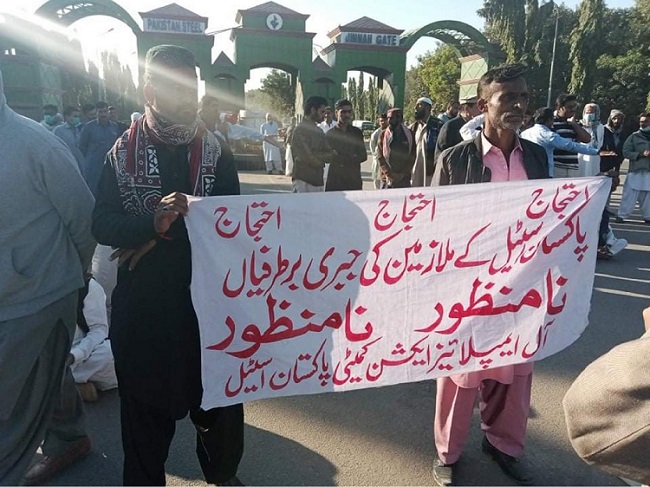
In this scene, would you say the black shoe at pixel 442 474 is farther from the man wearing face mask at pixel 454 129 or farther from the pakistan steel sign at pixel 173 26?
the pakistan steel sign at pixel 173 26

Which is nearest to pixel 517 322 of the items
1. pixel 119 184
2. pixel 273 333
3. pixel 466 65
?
pixel 273 333

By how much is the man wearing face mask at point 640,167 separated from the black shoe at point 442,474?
23.6 feet

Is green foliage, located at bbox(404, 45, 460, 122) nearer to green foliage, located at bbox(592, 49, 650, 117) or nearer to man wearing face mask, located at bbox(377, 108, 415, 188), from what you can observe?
green foliage, located at bbox(592, 49, 650, 117)

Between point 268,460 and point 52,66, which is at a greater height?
point 52,66

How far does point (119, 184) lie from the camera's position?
6.03 feet

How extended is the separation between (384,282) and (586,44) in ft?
127

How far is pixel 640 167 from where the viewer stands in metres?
7.92

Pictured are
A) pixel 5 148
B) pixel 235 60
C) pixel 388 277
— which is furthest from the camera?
pixel 235 60

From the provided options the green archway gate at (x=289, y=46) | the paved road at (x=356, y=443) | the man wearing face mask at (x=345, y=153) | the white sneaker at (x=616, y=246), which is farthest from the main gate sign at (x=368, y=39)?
the paved road at (x=356, y=443)

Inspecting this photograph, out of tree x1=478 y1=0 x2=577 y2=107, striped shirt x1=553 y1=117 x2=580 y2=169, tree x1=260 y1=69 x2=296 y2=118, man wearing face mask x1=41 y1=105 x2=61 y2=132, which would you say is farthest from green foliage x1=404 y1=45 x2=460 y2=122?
striped shirt x1=553 y1=117 x2=580 y2=169

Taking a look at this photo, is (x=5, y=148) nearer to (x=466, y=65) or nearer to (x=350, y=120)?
(x=350, y=120)

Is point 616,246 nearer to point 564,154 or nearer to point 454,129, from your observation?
point 564,154

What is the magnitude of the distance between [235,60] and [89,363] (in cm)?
2424

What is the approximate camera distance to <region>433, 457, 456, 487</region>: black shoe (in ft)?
7.61
